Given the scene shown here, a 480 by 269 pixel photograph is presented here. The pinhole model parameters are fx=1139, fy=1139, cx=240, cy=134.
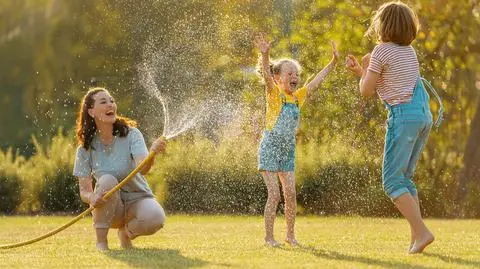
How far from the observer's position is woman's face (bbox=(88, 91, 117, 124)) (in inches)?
291

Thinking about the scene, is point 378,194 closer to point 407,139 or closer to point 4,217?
point 4,217

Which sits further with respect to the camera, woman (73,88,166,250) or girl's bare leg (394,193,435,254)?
woman (73,88,166,250)

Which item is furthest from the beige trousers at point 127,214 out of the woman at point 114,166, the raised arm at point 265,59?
the raised arm at point 265,59

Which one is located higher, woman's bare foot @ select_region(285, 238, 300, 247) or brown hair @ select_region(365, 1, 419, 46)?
brown hair @ select_region(365, 1, 419, 46)

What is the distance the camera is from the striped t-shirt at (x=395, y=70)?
21.4 feet

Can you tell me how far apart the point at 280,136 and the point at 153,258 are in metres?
1.62

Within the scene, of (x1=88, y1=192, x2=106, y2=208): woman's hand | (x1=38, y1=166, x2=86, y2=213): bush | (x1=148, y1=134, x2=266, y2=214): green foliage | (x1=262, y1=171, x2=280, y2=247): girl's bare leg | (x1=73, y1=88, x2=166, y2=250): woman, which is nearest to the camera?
(x1=88, y1=192, x2=106, y2=208): woman's hand

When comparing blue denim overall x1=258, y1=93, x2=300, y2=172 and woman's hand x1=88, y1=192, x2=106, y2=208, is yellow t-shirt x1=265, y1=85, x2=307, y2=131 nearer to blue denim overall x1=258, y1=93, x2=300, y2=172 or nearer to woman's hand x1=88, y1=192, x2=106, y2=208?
blue denim overall x1=258, y1=93, x2=300, y2=172

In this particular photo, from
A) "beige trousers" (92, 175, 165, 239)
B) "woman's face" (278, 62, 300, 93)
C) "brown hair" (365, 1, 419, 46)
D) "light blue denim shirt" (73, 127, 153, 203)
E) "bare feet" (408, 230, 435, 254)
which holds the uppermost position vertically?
"brown hair" (365, 1, 419, 46)

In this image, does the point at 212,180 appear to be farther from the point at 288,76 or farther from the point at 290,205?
the point at 290,205

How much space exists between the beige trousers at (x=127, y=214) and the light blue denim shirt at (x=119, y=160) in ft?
0.28

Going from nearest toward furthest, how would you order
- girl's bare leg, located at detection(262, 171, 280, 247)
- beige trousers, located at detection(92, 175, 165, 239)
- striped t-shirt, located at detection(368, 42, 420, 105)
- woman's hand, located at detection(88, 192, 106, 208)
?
striped t-shirt, located at detection(368, 42, 420, 105)
woman's hand, located at detection(88, 192, 106, 208)
beige trousers, located at detection(92, 175, 165, 239)
girl's bare leg, located at detection(262, 171, 280, 247)

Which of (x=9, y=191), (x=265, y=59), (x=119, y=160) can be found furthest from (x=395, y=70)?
(x=9, y=191)

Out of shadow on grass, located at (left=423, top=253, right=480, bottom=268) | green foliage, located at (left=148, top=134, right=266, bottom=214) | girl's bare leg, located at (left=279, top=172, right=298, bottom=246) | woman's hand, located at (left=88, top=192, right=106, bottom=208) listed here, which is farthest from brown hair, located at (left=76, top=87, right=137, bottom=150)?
green foliage, located at (left=148, top=134, right=266, bottom=214)
